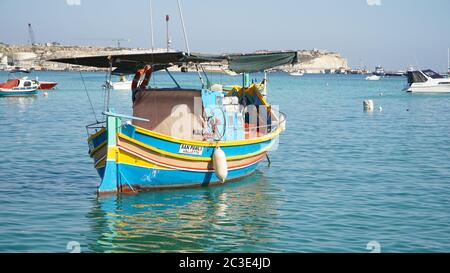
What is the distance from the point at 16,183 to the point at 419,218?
11.8 meters

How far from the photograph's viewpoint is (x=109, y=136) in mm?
16531

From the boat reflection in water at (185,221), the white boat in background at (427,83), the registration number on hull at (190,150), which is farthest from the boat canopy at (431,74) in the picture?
the registration number on hull at (190,150)

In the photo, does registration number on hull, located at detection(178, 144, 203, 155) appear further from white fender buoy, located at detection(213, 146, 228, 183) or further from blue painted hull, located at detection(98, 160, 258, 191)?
blue painted hull, located at detection(98, 160, 258, 191)

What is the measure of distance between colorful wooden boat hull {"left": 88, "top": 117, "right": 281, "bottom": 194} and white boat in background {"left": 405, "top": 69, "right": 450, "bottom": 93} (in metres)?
60.3

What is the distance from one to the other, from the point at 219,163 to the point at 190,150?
1009mm

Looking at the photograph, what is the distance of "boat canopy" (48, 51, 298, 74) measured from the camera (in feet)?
58.8

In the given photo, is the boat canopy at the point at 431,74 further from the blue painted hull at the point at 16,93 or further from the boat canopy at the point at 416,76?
the blue painted hull at the point at 16,93

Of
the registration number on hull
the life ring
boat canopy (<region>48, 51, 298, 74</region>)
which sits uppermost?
boat canopy (<region>48, 51, 298, 74</region>)

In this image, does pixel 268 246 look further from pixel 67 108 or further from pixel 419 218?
pixel 67 108

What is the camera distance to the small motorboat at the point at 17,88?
61406 mm

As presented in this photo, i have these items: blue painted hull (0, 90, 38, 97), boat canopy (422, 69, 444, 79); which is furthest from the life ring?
boat canopy (422, 69, 444, 79)

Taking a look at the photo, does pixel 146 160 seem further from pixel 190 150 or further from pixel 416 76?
pixel 416 76

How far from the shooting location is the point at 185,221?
15469mm
